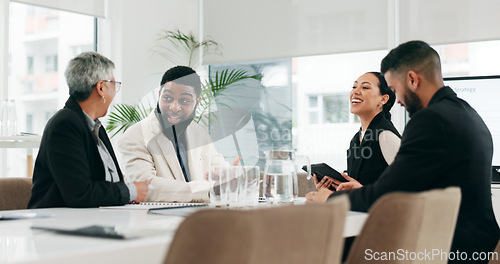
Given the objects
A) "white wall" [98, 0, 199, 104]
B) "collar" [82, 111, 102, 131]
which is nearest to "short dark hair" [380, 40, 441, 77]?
"collar" [82, 111, 102, 131]

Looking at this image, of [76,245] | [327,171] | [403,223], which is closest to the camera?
[76,245]

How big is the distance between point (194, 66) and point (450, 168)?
460 cm

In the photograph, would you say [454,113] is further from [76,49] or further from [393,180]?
Answer: [76,49]

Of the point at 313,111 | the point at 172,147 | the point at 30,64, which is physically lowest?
the point at 172,147

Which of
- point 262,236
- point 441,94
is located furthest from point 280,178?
point 262,236

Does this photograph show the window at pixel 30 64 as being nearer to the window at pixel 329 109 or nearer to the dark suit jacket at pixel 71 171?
the window at pixel 329 109

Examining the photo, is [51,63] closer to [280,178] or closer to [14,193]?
[14,193]

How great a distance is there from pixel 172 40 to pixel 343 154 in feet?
7.03

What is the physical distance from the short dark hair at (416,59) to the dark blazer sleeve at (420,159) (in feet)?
0.96

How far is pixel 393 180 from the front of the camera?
1968 millimetres

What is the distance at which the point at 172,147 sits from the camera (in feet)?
10.2

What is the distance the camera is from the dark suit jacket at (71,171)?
2.30m

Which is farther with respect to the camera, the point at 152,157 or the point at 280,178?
the point at 152,157

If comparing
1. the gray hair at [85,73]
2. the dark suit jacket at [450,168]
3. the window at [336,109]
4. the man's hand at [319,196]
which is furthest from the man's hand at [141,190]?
the window at [336,109]
